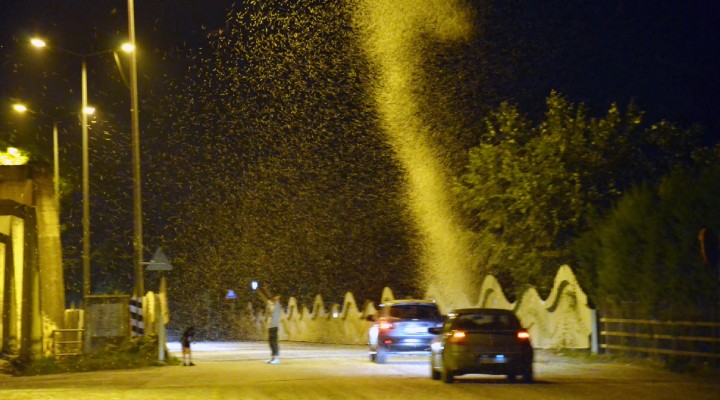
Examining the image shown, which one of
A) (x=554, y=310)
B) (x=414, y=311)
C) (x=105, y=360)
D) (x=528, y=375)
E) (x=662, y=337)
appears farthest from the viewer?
(x=554, y=310)

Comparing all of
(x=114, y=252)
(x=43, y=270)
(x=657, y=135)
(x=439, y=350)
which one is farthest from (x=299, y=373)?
(x=114, y=252)

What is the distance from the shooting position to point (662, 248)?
23.3 m

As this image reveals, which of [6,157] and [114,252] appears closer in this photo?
[6,157]

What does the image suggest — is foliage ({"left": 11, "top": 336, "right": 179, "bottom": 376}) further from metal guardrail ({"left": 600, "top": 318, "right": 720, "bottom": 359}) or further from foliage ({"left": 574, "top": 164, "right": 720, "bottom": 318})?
foliage ({"left": 574, "top": 164, "right": 720, "bottom": 318})

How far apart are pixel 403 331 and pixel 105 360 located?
7.49m

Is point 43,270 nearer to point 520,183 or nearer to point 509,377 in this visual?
point 520,183

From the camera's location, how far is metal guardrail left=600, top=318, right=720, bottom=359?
21016 millimetres

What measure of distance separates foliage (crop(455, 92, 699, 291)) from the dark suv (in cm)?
728

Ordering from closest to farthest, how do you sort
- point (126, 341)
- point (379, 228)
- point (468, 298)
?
point (126, 341) < point (468, 298) < point (379, 228)

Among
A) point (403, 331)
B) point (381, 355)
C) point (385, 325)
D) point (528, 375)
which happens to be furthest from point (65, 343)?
point (528, 375)

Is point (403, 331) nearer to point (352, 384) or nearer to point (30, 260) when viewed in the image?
point (352, 384)

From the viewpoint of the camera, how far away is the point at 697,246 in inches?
866

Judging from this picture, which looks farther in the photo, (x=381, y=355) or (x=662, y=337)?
(x=381, y=355)

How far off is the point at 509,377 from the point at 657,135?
17512 mm
